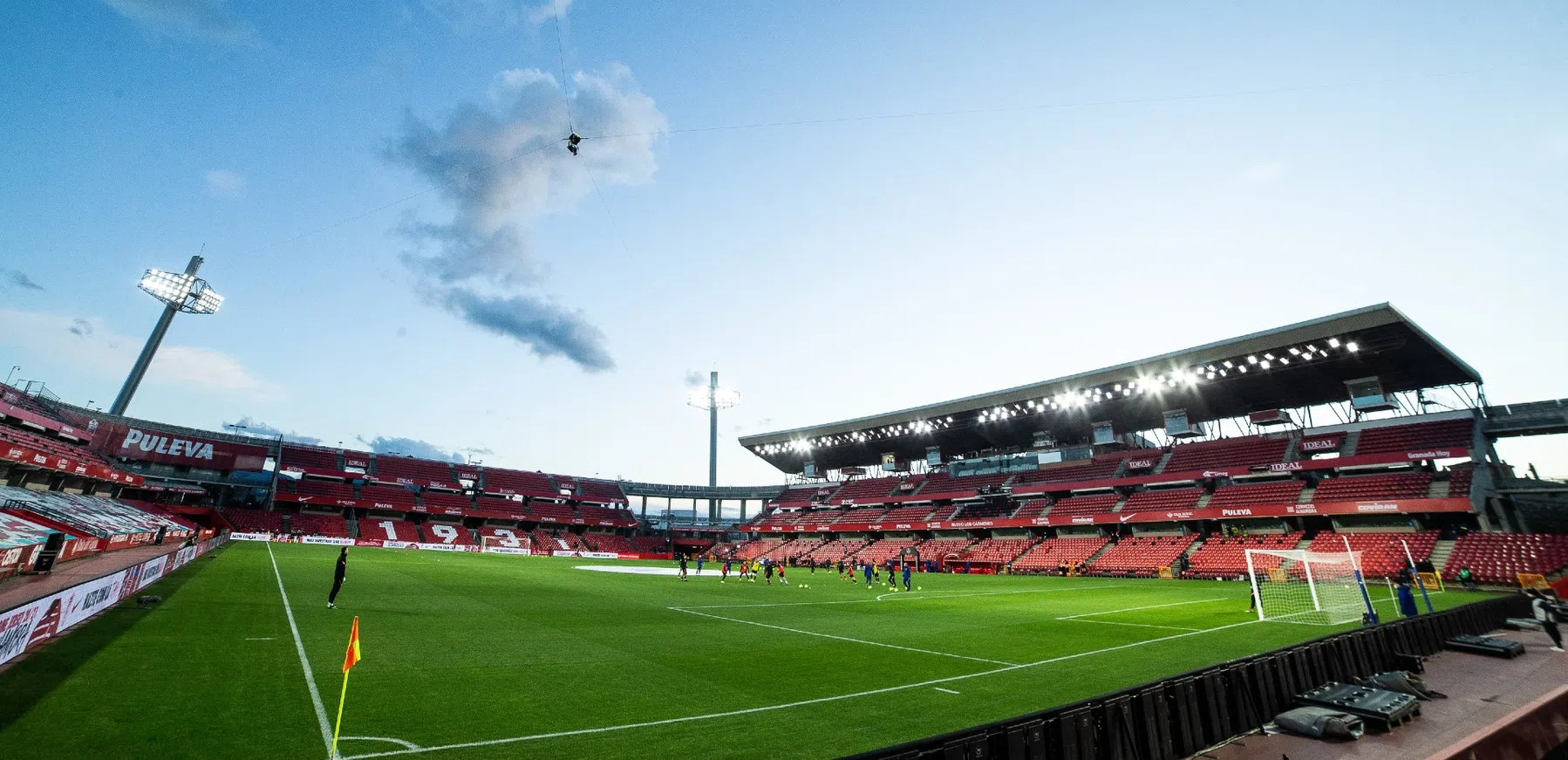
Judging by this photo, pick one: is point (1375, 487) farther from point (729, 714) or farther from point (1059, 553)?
point (729, 714)

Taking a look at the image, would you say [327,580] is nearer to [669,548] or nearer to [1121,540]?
[1121,540]

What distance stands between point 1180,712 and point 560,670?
10219 millimetres

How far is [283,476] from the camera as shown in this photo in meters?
66.2

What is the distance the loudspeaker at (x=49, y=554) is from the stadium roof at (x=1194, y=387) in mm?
58531

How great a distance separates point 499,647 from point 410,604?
27.2 feet

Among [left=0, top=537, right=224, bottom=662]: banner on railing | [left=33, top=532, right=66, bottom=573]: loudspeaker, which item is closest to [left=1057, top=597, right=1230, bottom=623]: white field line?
[left=0, top=537, right=224, bottom=662]: banner on railing

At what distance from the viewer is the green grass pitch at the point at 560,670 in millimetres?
7473

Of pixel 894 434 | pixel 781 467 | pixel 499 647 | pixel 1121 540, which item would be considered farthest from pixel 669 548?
pixel 499 647

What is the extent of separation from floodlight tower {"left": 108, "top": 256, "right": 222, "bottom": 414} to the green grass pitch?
66.3 m

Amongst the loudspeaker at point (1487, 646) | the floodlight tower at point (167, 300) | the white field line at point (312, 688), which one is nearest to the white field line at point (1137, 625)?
the loudspeaker at point (1487, 646)

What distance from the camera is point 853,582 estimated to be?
39531 mm

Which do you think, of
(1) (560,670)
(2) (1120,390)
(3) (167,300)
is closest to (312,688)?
(1) (560,670)

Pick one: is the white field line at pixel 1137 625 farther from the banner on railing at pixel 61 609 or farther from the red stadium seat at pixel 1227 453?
the red stadium seat at pixel 1227 453

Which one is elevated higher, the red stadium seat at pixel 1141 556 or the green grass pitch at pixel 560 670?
the red stadium seat at pixel 1141 556
